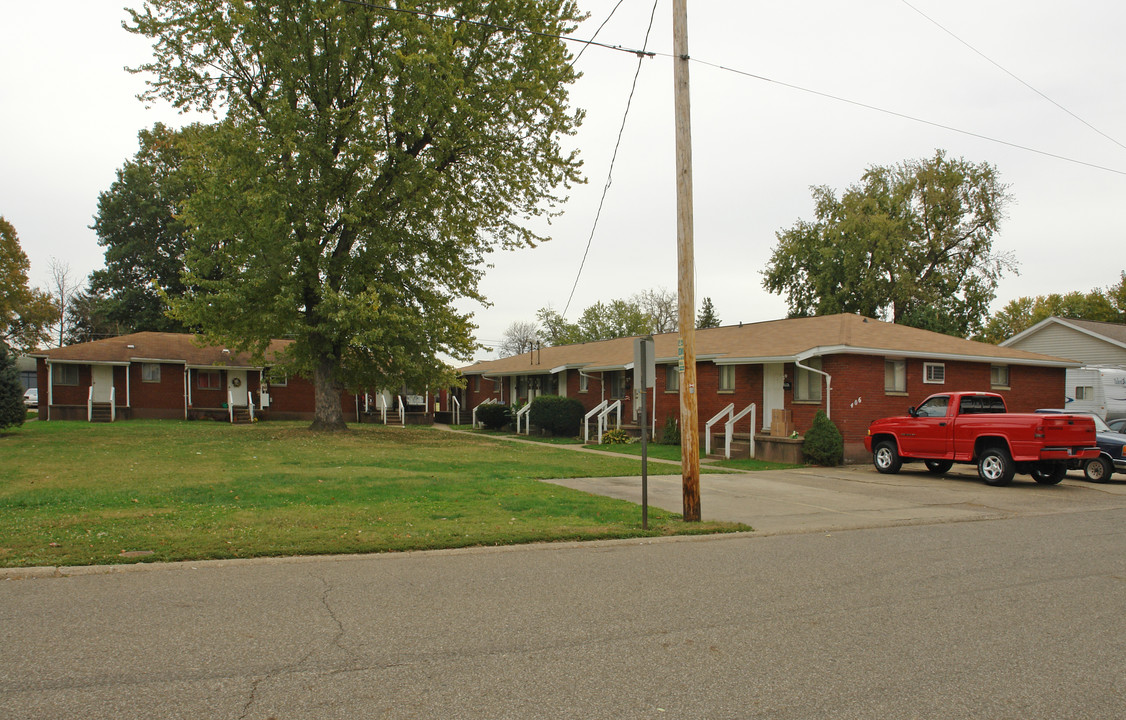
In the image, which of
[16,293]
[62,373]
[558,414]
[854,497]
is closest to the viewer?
[854,497]

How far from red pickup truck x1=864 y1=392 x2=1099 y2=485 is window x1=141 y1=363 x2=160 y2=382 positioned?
3389 cm

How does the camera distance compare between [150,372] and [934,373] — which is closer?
[934,373]

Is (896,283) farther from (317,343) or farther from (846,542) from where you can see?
(846,542)

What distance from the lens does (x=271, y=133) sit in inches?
939

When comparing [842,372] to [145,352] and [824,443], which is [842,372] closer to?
[824,443]

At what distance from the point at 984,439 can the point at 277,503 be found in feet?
47.1

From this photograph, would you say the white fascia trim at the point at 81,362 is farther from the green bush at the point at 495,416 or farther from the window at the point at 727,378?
the window at the point at 727,378

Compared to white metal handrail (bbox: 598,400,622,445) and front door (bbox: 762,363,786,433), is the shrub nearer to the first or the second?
white metal handrail (bbox: 598,400,622,445)

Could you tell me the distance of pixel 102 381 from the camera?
1425 inches

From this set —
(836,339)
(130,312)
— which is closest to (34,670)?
(836,339)

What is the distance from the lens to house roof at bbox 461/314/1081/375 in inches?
847

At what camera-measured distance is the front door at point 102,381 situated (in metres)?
35.9

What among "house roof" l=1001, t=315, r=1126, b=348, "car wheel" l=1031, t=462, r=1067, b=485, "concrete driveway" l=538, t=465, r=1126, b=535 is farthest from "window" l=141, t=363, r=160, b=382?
"house roof" l=1001, t=315, r=1126, b=348

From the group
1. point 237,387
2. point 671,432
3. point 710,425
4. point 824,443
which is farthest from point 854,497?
point 237,387
